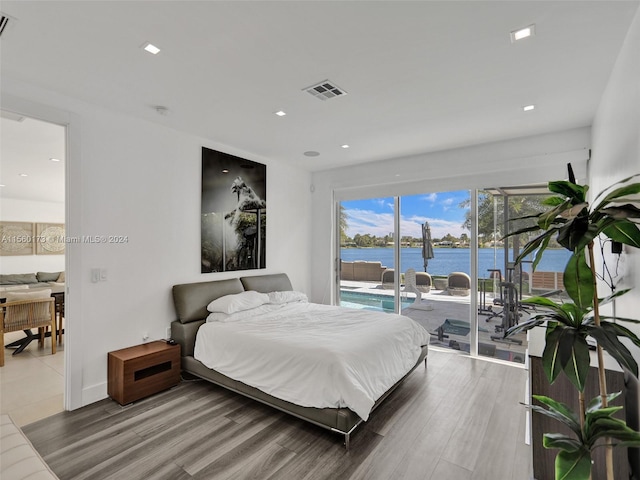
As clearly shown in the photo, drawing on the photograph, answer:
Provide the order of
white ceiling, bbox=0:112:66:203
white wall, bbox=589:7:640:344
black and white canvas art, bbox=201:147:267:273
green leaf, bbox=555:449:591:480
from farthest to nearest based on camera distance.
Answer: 1. black and white canvas art, bbox=201:147:267:273
2. white ceiling, bbox=0:112:66:203
3. white wall, bbox=589:7:640:344
4. green leaf, bbox=555:449:591:480

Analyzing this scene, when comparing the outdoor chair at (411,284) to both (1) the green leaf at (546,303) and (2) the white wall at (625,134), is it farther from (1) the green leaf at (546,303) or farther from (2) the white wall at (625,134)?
(1) the green leaf at (546,303)

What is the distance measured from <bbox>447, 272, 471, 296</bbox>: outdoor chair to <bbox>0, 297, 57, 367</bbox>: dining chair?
5522 millimetres

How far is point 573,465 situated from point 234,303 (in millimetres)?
3055

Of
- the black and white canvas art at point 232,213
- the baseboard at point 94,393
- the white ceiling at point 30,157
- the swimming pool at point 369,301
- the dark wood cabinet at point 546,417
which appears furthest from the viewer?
the swimming pool at point 369,301

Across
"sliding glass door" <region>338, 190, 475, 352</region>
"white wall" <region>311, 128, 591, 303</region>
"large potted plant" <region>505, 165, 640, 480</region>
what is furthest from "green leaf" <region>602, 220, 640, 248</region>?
"sliding glass door" <region>338, 190, 475, 352</region>

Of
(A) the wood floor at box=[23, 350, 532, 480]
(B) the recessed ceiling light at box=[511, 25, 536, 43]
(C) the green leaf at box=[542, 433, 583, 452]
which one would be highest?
(B) the recessed ceiling light at box=[511, 25, 536, 43]

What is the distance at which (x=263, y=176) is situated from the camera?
15.7ft

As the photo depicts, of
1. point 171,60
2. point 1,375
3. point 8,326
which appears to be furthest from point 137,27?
point 8,326

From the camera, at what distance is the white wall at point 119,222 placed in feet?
9.37

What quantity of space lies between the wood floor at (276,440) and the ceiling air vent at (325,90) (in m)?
2.83

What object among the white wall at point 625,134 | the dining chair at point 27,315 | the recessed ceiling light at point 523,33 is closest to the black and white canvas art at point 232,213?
the dining chair at point 27,315

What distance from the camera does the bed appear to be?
2354 mm

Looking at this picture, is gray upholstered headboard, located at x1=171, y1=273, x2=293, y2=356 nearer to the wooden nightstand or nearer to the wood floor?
the wooden nightstand

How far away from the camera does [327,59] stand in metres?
2.26
